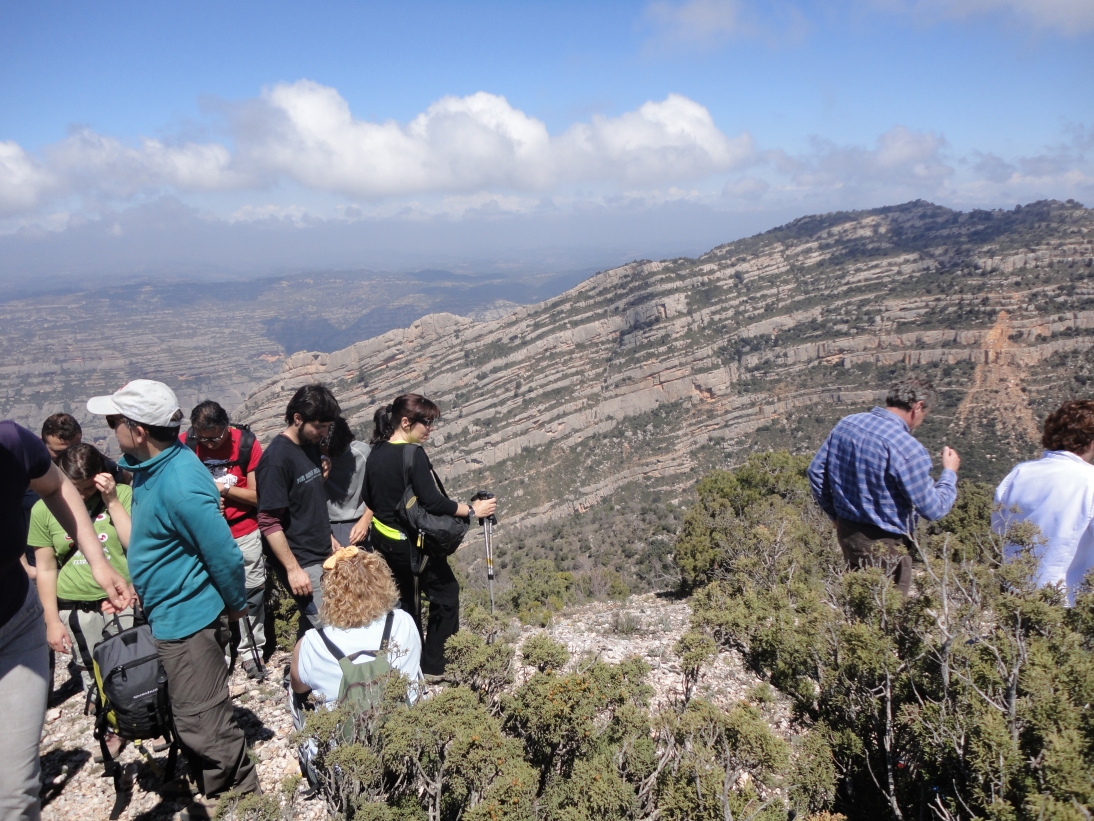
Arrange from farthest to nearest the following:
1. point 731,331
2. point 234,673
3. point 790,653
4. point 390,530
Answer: point 731,331, point 234,673, point 390,530, point 790,653

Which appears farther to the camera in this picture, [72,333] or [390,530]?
[72,333]

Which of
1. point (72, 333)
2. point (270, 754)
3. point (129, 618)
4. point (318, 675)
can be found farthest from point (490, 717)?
point (72, 333)

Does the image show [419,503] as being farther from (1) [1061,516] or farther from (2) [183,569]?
(1) [1061,516]

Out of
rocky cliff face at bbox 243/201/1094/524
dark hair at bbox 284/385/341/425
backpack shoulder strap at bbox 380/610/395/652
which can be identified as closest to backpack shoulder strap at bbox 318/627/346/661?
backpack shoulder strap at bbox 380/610/395/652

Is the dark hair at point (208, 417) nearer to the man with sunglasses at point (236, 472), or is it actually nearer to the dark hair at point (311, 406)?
the man with sunglasses at point (236, 472)

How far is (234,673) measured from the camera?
515 cm

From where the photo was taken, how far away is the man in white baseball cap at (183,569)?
9.49 ft

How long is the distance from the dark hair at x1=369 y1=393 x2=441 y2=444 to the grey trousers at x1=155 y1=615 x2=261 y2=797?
1726 millimetres

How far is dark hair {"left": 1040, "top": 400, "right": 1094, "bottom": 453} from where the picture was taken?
3322 millimetres

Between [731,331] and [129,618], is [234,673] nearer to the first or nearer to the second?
[129,618]

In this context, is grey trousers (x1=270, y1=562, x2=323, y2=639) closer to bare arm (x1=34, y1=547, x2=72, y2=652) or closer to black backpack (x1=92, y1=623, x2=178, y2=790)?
black backpack (x1=92, y1=623, x2=178, y2=790)

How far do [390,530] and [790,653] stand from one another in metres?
2.76

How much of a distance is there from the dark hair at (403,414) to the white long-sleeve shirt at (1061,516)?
3665 mm

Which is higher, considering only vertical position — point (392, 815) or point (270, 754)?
point (392, 815)
